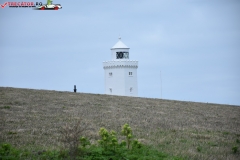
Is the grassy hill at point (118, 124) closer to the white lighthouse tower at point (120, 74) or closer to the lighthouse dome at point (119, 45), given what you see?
the white lighthouse tower at point (120, 74)

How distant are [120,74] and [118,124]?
73.2m

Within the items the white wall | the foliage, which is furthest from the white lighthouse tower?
the foliage

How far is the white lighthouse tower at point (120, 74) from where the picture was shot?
318 feet

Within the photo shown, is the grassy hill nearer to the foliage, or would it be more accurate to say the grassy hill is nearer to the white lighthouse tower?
the foliage

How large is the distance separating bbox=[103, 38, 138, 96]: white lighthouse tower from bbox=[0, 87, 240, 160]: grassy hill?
59.2 m

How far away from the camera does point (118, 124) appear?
24156 millimetres

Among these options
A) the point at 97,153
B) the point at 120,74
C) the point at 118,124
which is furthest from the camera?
the point at 120,74

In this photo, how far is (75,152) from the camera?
14.4 meters

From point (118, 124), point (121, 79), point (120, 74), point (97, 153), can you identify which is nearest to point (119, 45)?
point (120, 74)

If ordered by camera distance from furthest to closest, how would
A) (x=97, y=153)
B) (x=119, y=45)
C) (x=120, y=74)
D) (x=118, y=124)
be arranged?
(x=119, y=45)
(x=120, y=74)
(x=118, y=124)
(x=97, y=153)

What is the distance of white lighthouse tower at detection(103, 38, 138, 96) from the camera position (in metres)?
96.8

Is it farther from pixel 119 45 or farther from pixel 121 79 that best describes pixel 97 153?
pixel 119 45

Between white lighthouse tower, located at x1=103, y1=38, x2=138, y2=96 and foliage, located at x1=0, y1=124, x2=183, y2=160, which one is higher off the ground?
white lighthouse tower, located at x1=103, y1=38, x2=138, y2=96

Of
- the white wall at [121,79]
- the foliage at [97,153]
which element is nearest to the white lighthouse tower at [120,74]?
the white wall at [121,79]
